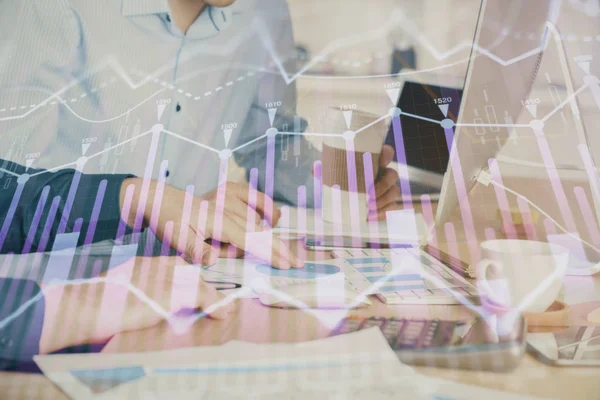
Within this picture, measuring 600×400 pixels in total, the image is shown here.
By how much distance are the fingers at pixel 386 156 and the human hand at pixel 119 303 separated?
31 centimetres

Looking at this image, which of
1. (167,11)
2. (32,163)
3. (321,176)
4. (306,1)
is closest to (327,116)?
(321,176)

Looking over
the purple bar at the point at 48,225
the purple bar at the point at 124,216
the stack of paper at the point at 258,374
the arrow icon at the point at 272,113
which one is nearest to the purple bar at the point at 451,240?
the stack of paper at the point at 258,374

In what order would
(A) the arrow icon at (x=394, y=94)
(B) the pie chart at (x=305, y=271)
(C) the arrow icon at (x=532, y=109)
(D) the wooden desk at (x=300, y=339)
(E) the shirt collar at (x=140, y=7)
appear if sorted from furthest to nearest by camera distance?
(E) the shirt collar at (x=140, y=7), (A) the arrow icon at (x=394, y=94), (C) the arrow icon at (x=532, y=109), (B) the pie chart at (x=305, y=271), (D) the wooden desk at (x=300, y=339)

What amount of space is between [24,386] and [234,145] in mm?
462

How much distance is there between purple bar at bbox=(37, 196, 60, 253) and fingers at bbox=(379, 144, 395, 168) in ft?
1.54

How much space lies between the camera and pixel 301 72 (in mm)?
724

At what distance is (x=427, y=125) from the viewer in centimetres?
58

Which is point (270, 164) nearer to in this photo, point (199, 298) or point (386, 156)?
point (386, 156)

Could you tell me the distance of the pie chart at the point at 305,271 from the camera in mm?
432

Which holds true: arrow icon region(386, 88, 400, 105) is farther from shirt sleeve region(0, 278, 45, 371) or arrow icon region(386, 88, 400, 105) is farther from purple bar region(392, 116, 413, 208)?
shirt sleeve region(0, 278, 45, 371)

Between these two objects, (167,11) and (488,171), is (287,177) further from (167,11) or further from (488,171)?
(167,11)

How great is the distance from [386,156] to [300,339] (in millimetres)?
342

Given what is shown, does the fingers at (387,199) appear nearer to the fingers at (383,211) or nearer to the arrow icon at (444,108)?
the fingers at (383,211)

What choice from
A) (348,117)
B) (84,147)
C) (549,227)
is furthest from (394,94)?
(84,147)
